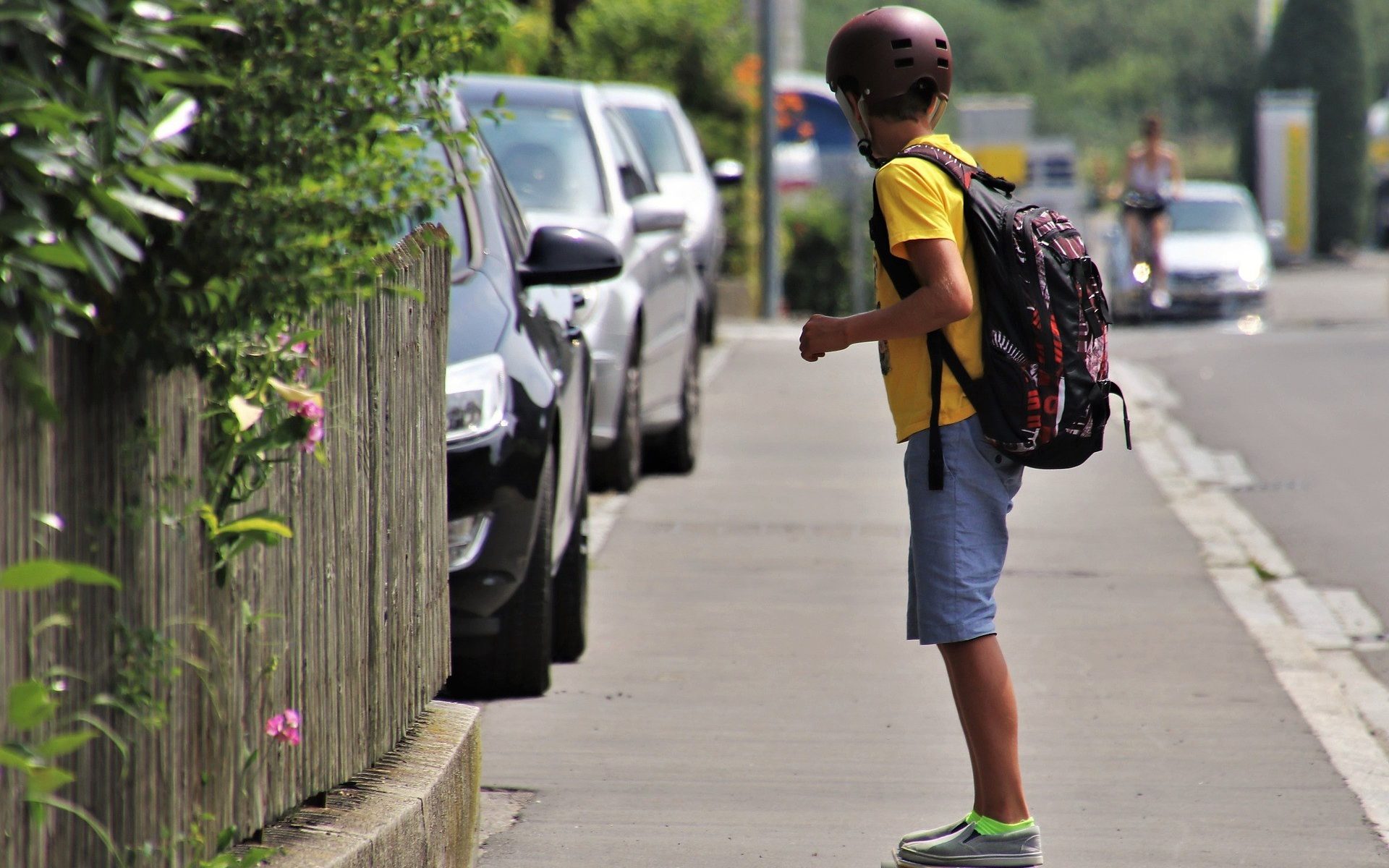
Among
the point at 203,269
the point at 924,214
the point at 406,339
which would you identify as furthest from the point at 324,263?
the point at 924,214

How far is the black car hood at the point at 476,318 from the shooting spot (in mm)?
5516

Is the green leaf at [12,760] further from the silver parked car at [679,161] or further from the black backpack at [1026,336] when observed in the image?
the silver parked car at [679,161]

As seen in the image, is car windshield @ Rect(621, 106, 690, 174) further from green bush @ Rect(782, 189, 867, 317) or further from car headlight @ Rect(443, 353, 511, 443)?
green bush @ Rect(782, 189, 867, 317)

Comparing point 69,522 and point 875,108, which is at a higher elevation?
point 875,108

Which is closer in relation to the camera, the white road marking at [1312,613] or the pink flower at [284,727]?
the pink flower at [284,727]

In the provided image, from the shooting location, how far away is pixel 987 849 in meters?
3.95

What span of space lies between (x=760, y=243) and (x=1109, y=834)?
15488 millimetres

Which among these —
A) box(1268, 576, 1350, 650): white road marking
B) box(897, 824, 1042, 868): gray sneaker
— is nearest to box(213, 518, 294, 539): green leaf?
box(897, 824, 1042, 868): gray sneaker

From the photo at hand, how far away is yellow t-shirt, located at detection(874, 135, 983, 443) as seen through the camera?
12.3 ft

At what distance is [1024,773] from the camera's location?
503 cm

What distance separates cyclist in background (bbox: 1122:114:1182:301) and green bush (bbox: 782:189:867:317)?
3.08m

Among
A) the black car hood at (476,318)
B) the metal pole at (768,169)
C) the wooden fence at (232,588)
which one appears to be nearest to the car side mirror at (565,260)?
the black car hood at (476,318)

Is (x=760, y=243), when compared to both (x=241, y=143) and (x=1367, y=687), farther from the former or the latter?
(x=241, y=143)

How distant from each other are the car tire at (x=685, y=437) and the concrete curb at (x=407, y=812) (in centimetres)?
562
